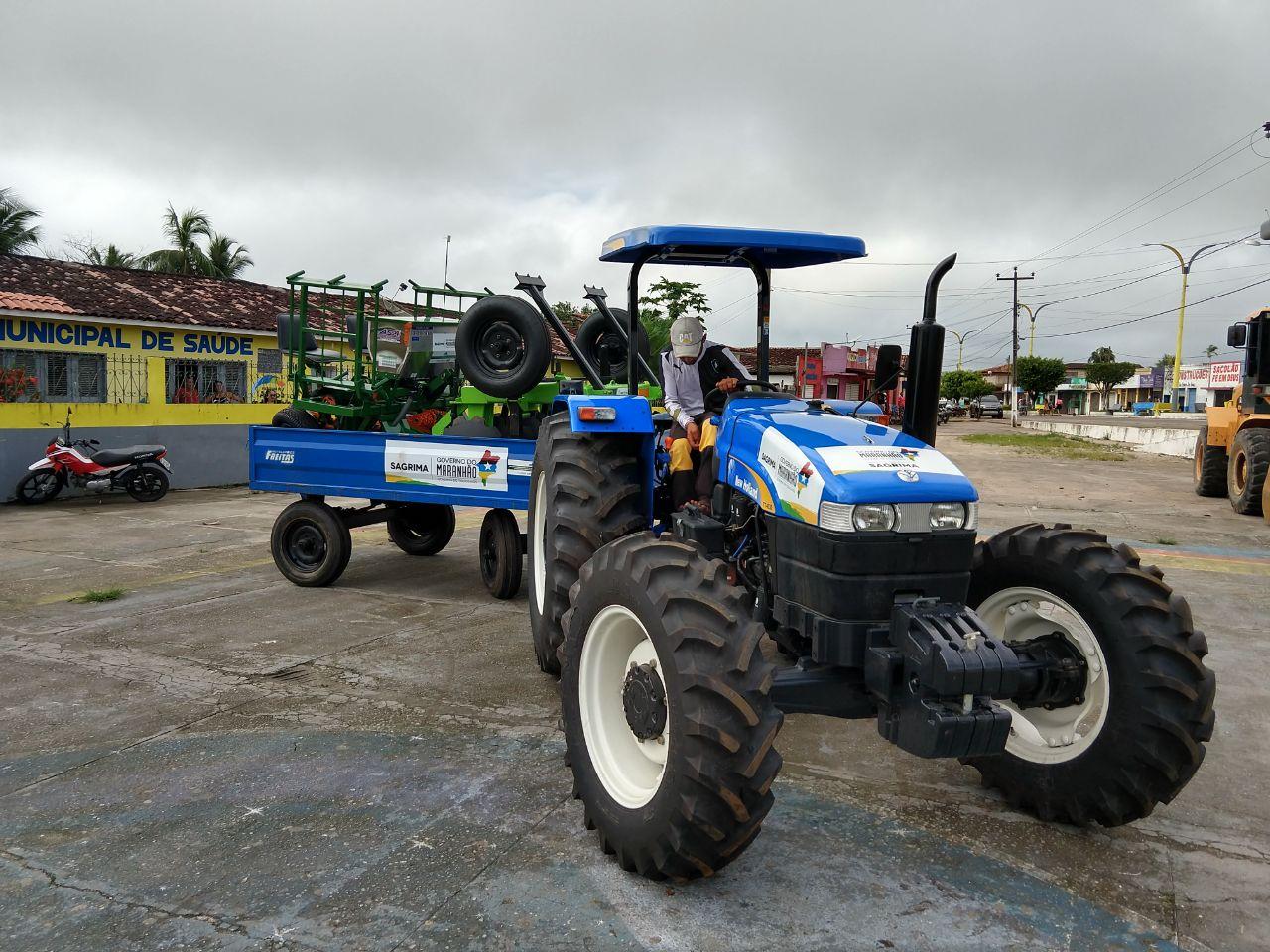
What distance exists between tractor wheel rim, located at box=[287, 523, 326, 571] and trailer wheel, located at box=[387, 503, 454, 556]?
1.39 meters

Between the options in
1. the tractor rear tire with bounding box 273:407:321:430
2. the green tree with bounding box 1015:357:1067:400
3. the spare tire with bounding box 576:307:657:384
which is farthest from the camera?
the green tree with bounding box 1015:357:1067:400

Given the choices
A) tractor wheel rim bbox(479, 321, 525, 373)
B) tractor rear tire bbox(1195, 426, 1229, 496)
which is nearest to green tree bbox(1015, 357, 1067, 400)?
tractor rear tire bbox(1195, 426, 1229, 496)

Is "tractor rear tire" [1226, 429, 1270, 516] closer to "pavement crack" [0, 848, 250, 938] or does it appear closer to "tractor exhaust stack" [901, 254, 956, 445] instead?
"tractor exhaust stack" [901, 254, 956, 445]

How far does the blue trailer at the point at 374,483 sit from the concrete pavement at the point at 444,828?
117cm

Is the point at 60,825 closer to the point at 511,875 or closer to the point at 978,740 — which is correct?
the point at 511,875

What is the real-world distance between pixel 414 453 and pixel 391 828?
431 centimetres

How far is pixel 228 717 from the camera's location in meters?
4.86

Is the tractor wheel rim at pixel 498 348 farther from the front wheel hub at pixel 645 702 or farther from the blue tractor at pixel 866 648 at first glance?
the front wheel hub at pixel 645 702

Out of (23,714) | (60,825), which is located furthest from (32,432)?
(60,825)

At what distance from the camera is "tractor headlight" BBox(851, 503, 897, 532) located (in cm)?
329

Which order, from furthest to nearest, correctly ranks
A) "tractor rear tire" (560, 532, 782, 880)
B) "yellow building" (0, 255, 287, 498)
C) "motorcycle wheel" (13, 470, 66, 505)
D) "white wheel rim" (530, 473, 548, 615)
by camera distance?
1. "yellow building" (0, 255, 287, 498)
2. "motorcycle wheel" (13, 470, 66, 505)
3. "white wheel rim" (530, 473, 548, 615)
4. "tractor rear tire" (560, 532, 782, 880)

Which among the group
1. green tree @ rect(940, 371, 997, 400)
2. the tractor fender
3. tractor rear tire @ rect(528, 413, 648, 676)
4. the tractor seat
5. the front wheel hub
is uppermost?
green tree @ rect(940, 371, 997, 400)

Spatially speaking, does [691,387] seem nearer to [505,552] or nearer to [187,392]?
[505,552]

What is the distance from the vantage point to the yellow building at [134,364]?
14523mm
